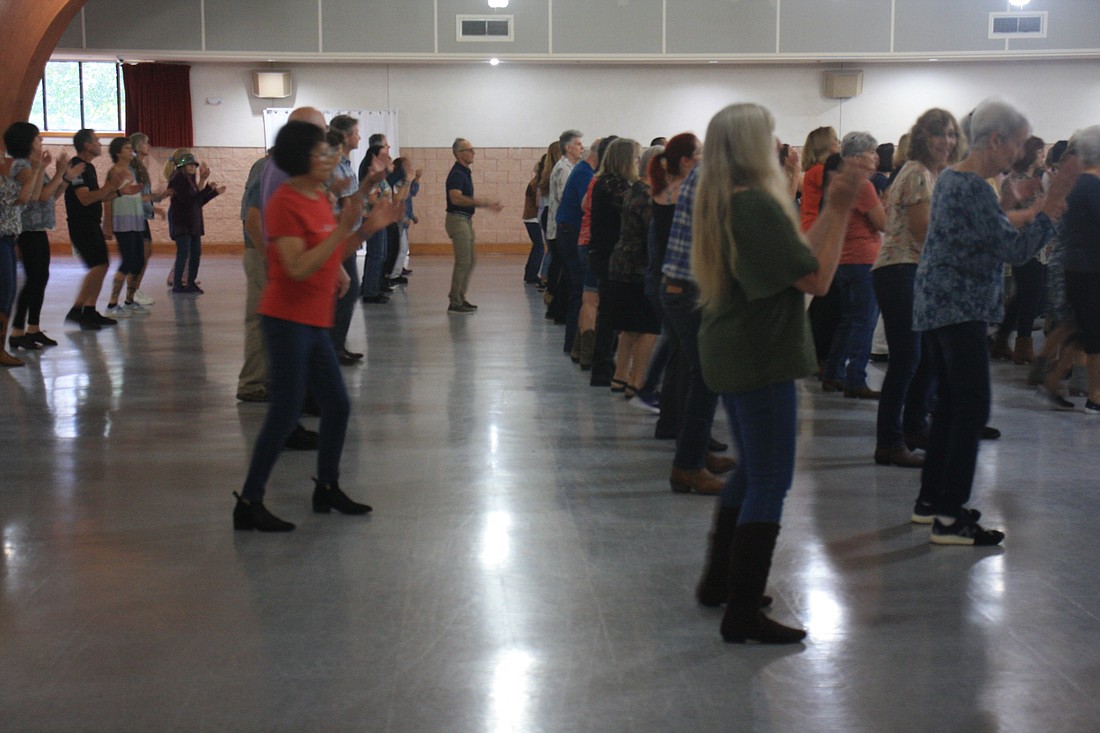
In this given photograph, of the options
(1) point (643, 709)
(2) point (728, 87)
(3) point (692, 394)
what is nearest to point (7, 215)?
(3) point (692, 394)

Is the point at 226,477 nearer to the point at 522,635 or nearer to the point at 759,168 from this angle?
A: the point at 522,635

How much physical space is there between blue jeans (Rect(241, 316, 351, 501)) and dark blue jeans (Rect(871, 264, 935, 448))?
2.24m

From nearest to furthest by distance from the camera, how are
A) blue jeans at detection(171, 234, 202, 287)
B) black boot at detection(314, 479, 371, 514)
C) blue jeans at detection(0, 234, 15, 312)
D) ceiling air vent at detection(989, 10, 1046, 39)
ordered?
Result: black boot at detection(314, 479, 371, 514) < blue jeans at detection(0, 234, 15, 312) < blue jeans at detection(171, 234, 202, 287) < ceiling air vent at detection(989, 10, 1046, 39)

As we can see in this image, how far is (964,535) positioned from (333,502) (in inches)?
85.4

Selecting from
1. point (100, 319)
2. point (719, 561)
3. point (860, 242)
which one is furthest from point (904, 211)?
point (100, 319)

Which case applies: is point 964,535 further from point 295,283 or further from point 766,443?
point 295,283

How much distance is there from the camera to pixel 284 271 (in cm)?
377

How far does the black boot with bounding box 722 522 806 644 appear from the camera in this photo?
9.66 feet

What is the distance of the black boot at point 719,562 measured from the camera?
3182mm

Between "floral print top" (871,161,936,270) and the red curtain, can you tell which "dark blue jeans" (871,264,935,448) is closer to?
"floral print top" (871,161,936,270)

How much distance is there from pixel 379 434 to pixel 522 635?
2.68 meters

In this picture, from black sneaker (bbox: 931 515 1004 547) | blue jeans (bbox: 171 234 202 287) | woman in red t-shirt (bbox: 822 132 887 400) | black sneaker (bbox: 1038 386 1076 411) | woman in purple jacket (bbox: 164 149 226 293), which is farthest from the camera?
blue jeans (bbox: 171 234 202 287)

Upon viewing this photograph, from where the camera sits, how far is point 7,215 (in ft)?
24.9

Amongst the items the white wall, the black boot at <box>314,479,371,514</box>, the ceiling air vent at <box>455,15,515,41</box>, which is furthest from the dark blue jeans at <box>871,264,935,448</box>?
the white wall
